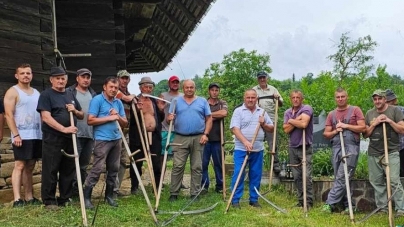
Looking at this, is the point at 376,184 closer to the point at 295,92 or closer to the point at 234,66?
the point at 295,92

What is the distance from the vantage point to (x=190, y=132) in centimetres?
656

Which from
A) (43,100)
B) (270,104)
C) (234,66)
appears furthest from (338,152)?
(234,66)

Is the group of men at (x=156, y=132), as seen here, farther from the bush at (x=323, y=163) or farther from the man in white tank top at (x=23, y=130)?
the bush at (x=323, y=163)

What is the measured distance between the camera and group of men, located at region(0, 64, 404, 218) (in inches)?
217

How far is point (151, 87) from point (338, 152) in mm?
2513

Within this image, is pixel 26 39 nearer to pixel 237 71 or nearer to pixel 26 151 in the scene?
pixel 26 151

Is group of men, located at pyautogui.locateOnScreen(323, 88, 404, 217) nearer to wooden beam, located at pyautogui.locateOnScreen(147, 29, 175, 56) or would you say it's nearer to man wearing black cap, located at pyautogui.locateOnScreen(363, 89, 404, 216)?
man wearing black cap, located at pyautogui.locateOnScreen(363, 89, 404, 216)

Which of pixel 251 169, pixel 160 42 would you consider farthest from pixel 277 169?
pixel 160 42

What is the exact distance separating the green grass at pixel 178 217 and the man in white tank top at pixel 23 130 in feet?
1.05

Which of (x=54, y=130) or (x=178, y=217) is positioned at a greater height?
(x=54, y=130)

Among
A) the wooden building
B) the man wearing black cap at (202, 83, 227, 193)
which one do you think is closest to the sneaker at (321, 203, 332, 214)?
the man wearing black cap at (202, 83, 227, 193)

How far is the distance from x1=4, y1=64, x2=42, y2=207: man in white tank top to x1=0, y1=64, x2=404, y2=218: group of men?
0.03ft

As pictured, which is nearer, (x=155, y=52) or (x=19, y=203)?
(x=19, y=203)

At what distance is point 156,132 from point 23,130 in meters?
1.86
